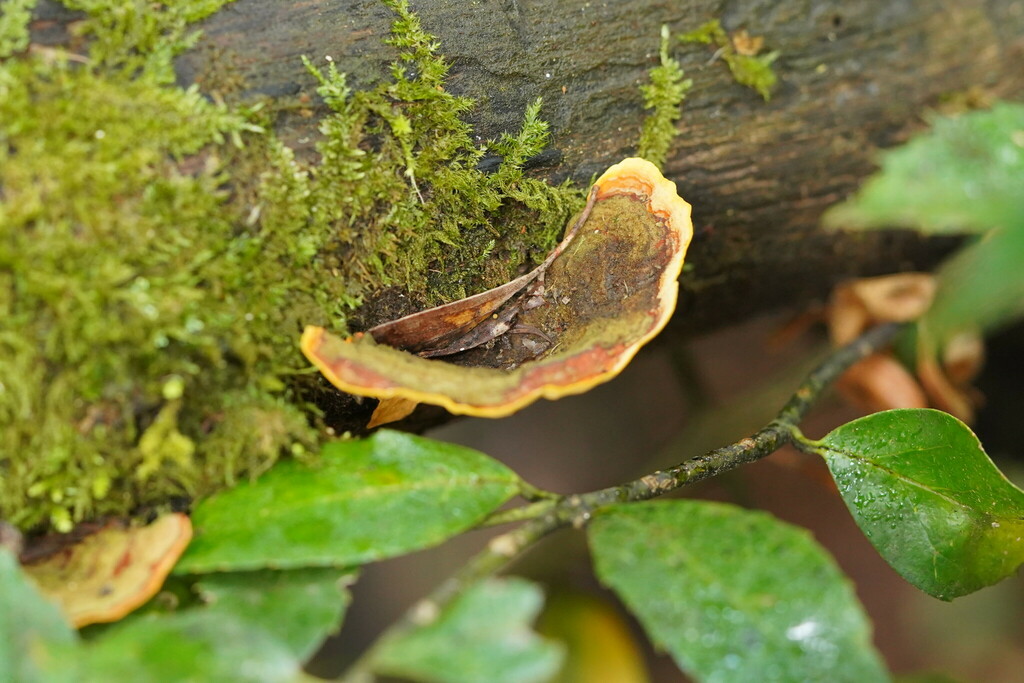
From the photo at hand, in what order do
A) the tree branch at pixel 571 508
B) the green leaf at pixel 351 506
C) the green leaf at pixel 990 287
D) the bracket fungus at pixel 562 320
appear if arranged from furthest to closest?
the bracket fungus at pixel 562 320, the green leaf at pixel 351 506, the tree branch at pixel 571 508, the green leaf at pixel 990 287

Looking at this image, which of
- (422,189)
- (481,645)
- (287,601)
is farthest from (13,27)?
(481,645)

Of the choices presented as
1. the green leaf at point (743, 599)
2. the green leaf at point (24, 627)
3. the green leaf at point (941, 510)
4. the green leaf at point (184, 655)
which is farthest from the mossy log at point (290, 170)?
the green leaf at point (941, 510)

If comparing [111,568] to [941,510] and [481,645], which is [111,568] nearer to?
[481,645]

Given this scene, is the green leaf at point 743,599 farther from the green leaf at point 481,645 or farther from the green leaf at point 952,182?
the green leaf at point 952,182

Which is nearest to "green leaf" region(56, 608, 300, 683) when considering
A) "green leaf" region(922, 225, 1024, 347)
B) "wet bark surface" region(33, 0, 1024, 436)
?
"wet bark surface" region(33, 0, 1024, 436)

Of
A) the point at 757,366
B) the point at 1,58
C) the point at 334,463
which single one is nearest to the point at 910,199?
the point at 334,463

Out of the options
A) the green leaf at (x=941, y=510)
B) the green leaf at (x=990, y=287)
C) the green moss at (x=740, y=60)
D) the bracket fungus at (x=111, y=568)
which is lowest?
the green leaf at (x=941, y=510)
